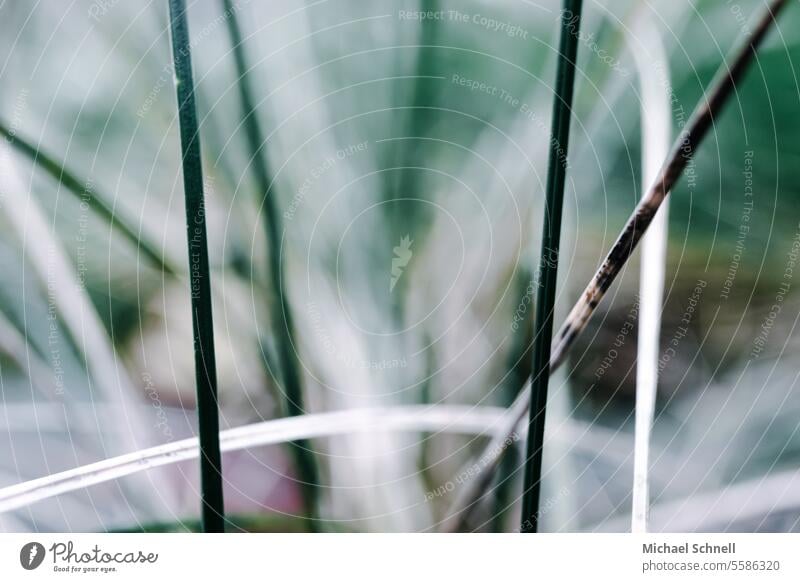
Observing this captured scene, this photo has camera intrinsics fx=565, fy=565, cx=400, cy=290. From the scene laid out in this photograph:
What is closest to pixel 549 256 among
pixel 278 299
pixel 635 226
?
pixel 635 226

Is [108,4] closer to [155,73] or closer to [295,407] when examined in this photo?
[155,73]

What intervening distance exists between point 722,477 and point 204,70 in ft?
1.42

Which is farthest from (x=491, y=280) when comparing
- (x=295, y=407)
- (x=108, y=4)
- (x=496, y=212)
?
(x=108, y=4)

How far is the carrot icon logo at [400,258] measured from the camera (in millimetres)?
376

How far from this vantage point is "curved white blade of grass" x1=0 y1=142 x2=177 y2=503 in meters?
0.37

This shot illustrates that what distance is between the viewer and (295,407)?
380 millimetres

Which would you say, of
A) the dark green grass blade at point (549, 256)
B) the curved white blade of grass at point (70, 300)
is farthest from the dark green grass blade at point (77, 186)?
the dark green grass blade at point (549, 256)

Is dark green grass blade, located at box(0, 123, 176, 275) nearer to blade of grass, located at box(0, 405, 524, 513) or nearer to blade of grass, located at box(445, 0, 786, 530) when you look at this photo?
blade of grass, located at box(0, 405, 524, 513)

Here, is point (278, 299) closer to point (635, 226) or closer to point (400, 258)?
point (400, 258)

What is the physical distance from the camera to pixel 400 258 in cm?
38

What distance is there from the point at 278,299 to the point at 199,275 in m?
0.06
